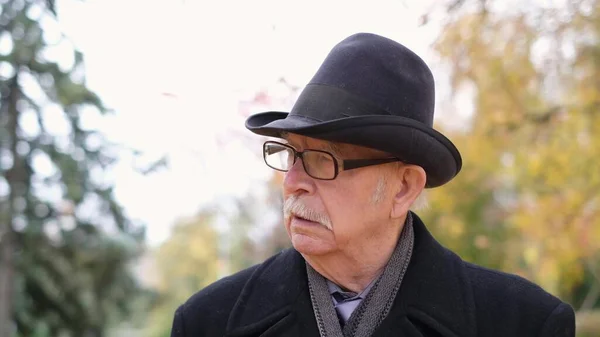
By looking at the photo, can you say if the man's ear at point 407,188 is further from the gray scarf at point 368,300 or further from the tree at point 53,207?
the tree at point 53,207

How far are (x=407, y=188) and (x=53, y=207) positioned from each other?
7.16 meters

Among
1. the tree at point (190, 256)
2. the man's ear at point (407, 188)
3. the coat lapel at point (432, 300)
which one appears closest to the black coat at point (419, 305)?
the coat lapel at point (432, 300)

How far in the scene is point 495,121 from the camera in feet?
27.8

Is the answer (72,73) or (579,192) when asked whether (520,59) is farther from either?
(72,73)

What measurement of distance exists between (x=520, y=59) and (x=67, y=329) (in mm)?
6276

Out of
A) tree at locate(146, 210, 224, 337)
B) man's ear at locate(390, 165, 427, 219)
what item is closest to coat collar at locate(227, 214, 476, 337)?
man's ear at locate(390, 165, 427, 219)

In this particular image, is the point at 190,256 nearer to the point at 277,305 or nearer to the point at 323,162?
the point at 277,305

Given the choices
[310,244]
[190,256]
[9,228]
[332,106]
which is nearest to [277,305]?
[310,244]

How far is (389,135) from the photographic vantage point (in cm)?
265

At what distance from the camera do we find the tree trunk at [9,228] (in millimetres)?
8758

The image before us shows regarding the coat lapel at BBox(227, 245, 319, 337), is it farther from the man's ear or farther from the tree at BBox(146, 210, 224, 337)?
the tree at BBox(146, 210, 224, 337)

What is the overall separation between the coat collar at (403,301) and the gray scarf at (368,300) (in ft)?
0.08

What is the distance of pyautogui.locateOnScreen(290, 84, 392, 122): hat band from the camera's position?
2715mm

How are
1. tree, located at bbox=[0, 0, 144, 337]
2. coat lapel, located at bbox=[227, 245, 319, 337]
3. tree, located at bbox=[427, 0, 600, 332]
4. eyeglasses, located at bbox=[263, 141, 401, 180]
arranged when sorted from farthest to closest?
1. tree, located at bbox=[0, 0, 144, 337]
2. tree, located at bbox=[427, 0, 600, 332]
3. coat lapel, located at bbox=[227, 245, 319, 337]
4. eyeglasses, located at bbox=[263, 141, 401, 180]
